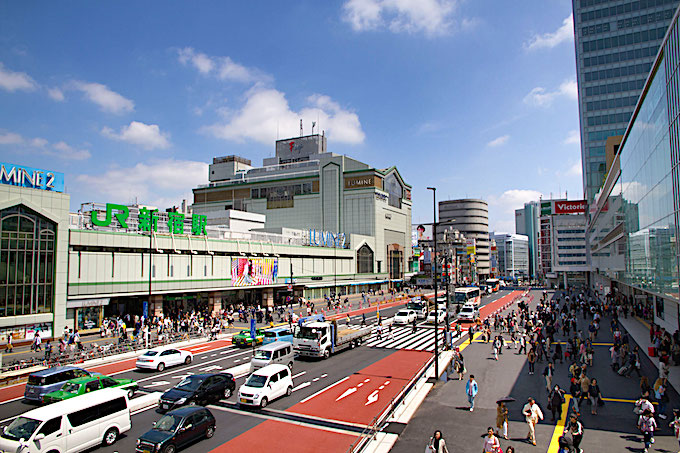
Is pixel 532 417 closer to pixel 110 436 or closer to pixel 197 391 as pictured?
pixel 197 391

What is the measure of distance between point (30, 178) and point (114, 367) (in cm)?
1876

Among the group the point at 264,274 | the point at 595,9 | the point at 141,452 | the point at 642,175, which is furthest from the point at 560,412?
the point at 595,9

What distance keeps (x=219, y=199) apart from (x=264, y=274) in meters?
67.0

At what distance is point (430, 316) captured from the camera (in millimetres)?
48625

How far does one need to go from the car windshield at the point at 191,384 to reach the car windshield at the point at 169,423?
4031 mm

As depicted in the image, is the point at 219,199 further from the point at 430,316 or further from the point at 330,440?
the point at 330,440

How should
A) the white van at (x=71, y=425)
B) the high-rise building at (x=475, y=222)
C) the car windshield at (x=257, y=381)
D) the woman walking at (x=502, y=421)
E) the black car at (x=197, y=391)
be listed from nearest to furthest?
the white van at (x=71, y=425) → the woman walking at (x=502, y=421) → the black car at (x=197, y=391) → the car windshield at (x=257, y=381) → the high-rise building at (x=475, y=222)

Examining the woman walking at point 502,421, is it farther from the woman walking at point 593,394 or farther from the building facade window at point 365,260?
the building facade window at point 365,260

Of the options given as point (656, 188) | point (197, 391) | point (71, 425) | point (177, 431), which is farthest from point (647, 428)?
point (71, 425)

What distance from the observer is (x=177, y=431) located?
1457 centimetres

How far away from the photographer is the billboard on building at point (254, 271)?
183 feet

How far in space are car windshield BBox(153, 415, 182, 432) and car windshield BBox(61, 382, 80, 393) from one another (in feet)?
21.1

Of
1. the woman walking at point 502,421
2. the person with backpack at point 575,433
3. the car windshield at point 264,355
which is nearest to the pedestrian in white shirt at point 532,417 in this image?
the woman walking at point 502,421

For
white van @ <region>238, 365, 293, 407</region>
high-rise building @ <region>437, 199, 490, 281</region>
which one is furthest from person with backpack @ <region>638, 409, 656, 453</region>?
high-rise building @ <region>437, 199, 490, 281</region>
